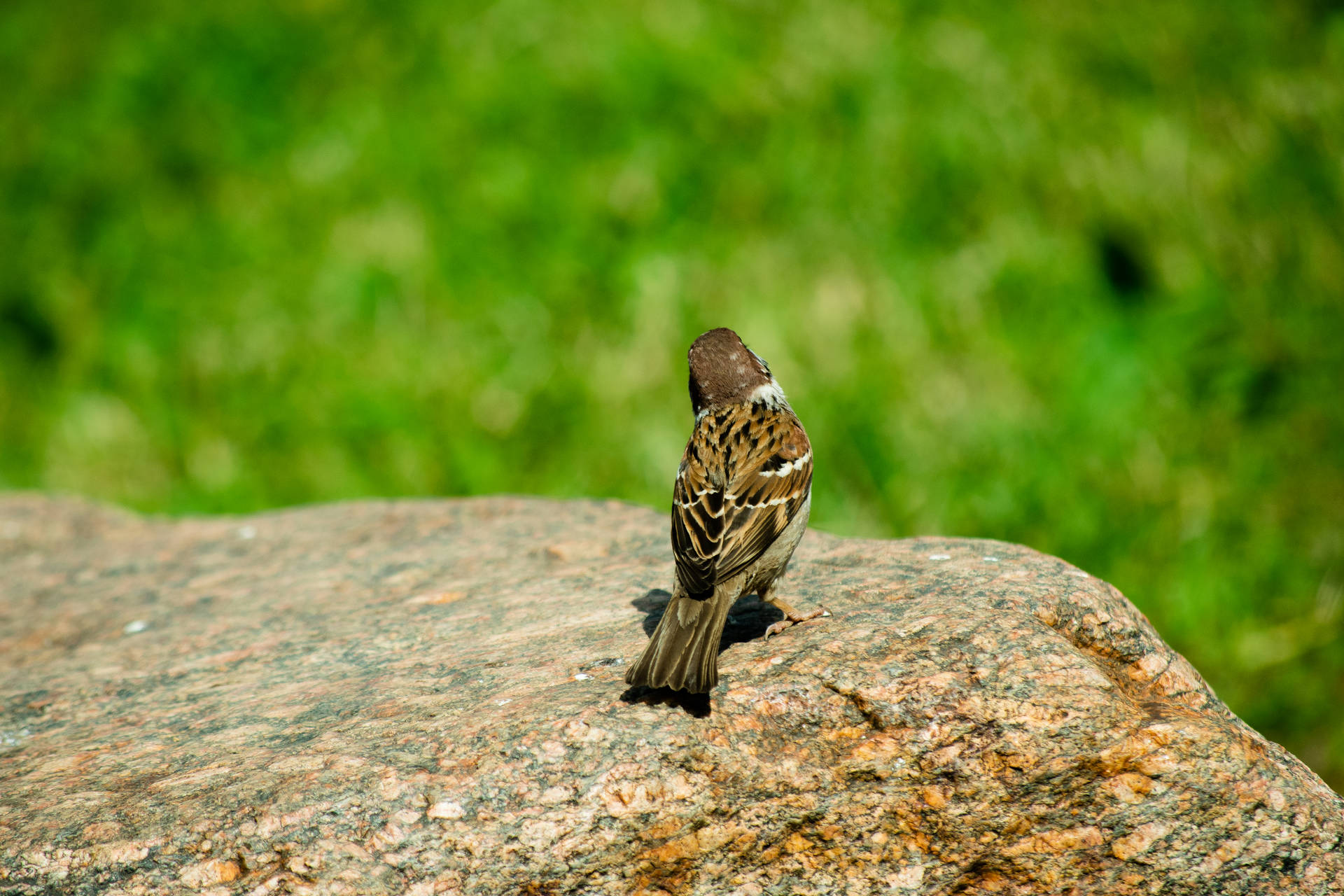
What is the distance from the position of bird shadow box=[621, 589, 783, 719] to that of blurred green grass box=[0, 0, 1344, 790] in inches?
117

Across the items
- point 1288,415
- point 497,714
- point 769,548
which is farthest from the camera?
point 1288,415

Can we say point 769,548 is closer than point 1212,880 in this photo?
No

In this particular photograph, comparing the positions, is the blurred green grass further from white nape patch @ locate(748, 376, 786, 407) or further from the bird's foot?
the bird's foot

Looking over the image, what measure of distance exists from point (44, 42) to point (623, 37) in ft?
19.2

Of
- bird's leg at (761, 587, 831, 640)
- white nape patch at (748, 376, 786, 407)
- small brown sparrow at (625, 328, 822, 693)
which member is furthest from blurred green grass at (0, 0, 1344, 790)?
bird's leg at (761, 587, 831, 640)

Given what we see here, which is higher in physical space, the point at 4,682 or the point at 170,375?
the point at 170,375

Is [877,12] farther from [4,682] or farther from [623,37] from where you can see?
[4,682]

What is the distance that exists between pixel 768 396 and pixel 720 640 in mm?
1565

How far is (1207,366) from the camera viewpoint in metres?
7.90

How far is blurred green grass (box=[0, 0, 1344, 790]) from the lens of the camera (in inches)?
287

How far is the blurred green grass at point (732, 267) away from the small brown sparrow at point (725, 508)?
2.68 meters

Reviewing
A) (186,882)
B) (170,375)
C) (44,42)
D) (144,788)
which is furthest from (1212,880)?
(44,42)

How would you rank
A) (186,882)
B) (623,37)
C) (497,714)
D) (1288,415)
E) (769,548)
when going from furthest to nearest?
1. (623,37)
2. (1288,415)
3. (769,548)
4. (497,714)
5. (186,882)

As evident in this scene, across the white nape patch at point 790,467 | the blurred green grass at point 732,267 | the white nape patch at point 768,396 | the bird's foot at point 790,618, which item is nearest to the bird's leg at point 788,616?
the bird's foot at point 790,618
